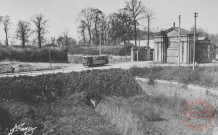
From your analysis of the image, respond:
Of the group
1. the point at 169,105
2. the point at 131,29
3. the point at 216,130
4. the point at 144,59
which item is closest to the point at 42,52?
the point at 144,59

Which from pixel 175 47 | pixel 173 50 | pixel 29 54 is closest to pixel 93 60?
pixel 173 50

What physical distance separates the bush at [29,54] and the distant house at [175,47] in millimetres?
19277

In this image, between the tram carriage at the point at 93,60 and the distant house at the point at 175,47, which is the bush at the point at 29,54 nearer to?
the tram carriage at the point at 93,60

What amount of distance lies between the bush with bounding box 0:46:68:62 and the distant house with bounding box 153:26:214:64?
19.3 meters

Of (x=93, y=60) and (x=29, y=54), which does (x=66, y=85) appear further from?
Result: (x=29, y=54)

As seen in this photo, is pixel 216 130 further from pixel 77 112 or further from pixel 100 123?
pixel 77 112

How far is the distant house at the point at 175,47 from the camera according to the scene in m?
33.2

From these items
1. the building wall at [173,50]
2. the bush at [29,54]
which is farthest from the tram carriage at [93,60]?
the bush at [29,54]

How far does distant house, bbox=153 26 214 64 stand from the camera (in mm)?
33250

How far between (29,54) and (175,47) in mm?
26234

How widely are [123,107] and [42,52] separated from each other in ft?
85.2

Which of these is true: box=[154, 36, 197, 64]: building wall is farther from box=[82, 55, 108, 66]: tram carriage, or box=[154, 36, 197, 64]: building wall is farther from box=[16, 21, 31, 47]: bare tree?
box=[16, 21, 31, 47]: bare tree

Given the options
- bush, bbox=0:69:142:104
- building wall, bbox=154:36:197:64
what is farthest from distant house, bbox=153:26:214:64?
bush, bbox=0:69:142:104

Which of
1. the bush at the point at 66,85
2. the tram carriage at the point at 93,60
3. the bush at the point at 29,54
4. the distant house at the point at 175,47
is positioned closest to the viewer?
the bush at the point at 66,85
